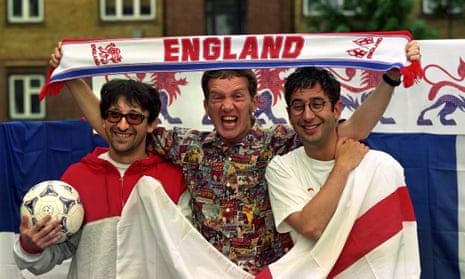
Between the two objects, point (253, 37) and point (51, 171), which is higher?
point (253, 37)

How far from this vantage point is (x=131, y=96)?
4234 millimetres

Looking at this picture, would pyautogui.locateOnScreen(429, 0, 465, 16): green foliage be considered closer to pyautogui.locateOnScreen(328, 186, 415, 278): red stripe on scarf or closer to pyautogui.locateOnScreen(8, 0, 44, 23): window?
pyautogui.locateOnScreen(8, 0, 44, 23): window

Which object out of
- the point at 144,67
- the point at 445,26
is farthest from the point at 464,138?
the point at 445,26

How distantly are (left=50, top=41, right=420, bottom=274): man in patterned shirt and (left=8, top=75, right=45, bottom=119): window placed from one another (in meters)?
19.4

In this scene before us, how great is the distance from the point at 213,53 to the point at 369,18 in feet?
48.4

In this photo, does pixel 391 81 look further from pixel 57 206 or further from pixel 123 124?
pixel 57 206

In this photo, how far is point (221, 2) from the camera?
73.8 feet

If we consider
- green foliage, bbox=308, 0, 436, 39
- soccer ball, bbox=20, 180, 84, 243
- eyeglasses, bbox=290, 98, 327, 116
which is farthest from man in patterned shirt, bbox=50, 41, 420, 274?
green foliage, bbox=308, 0, 436, 39

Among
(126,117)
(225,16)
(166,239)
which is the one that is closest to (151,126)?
(126,117)

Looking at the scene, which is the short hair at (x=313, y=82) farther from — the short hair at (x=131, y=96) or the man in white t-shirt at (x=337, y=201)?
the short hair at (x=131, y=96)

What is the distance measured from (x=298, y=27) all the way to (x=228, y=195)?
17.9 metres

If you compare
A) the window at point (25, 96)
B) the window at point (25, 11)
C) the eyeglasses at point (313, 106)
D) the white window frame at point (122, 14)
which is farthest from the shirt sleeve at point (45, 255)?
the window at point (25, 11)

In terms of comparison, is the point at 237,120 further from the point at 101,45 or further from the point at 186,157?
the point at 101,45

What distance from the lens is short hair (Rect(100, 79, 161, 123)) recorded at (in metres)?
4.23
